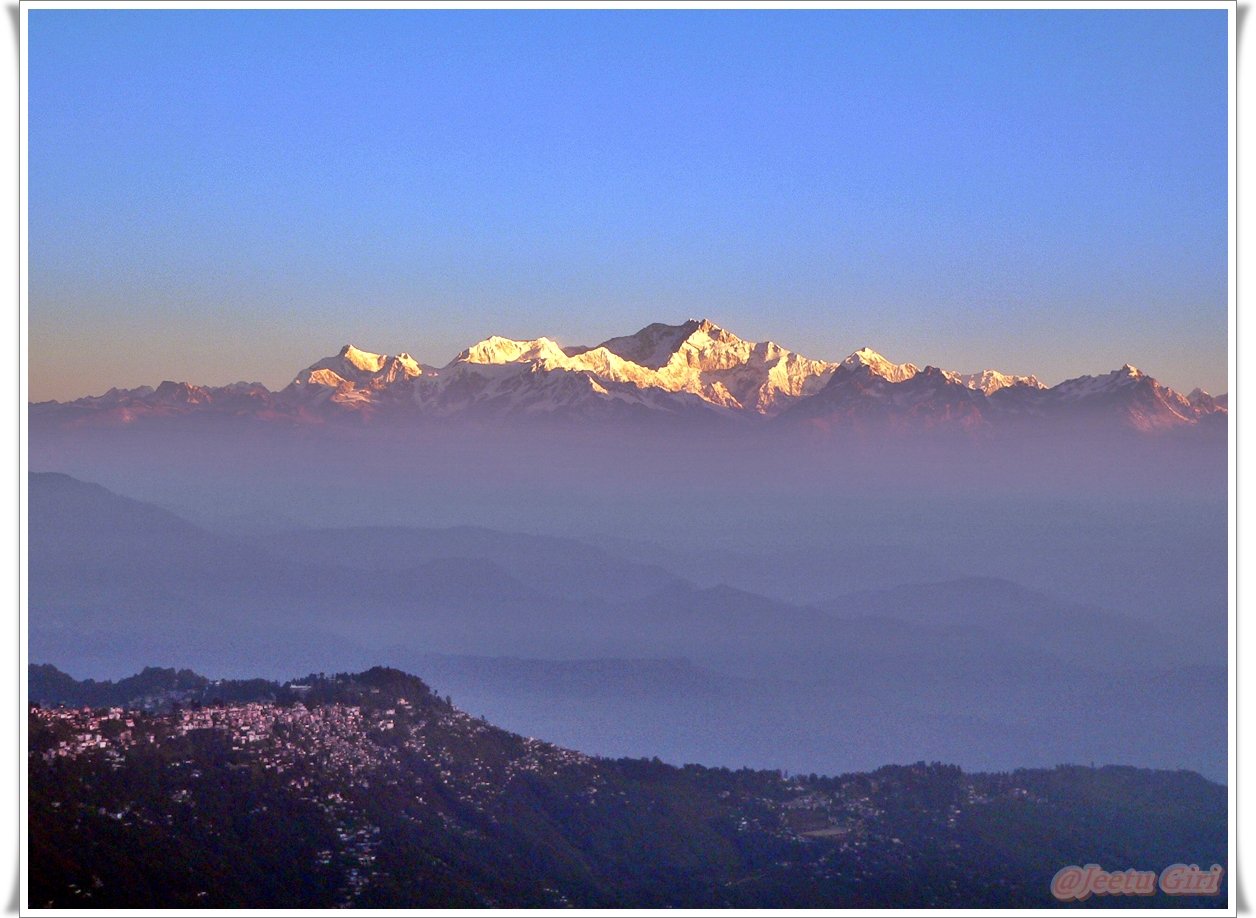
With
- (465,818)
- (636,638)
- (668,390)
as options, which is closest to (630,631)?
(636,638)

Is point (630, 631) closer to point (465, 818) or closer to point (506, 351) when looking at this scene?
point (506, 351)

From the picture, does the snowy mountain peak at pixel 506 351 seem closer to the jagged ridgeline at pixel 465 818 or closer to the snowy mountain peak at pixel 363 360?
the snowy mountain peak at pixel 363 360

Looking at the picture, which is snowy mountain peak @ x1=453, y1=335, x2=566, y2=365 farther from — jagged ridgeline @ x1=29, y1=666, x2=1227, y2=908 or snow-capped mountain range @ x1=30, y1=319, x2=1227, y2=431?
jagged ridgeline @ x1=29, y1=666, x2=1227, y2=908

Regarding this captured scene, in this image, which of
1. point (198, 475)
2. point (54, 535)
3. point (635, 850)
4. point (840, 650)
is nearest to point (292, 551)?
point (198, 475)

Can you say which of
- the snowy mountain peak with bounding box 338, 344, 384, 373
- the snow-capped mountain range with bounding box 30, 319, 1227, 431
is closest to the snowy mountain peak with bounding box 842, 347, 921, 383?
the snow-capped mountain range with bounding box 30, 319, 1227, 431

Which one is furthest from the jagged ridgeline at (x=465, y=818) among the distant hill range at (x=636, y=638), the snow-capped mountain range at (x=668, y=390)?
the snow-capped mountain range at (x=668, y=390)
